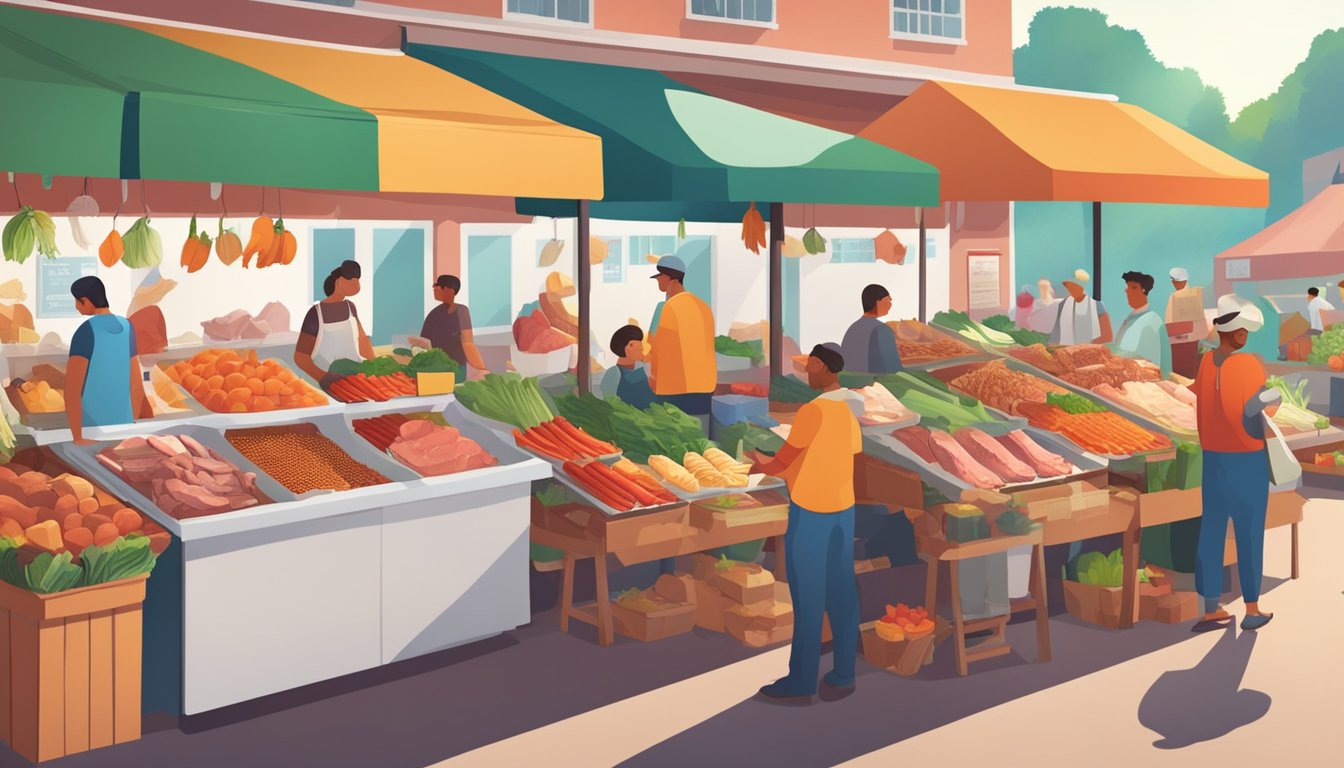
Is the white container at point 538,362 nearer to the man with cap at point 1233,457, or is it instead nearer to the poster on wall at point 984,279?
the poster on wall at point 984,279

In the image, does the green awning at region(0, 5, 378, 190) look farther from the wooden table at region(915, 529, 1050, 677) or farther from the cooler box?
the wooden table at region(915, 529, 1050, 677)

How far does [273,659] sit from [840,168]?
5015mm

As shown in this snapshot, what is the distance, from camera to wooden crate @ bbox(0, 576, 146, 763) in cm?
597

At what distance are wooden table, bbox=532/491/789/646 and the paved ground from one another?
0.19 m

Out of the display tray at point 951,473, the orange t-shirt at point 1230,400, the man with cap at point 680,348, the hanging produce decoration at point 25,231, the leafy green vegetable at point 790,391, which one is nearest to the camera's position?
the hanging produce decoration at point 25,231

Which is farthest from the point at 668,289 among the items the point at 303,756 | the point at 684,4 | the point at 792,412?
the point at 684,4

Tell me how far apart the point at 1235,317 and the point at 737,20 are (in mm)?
9034

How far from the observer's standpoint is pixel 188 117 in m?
6.78

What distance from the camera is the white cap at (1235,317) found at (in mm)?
7992

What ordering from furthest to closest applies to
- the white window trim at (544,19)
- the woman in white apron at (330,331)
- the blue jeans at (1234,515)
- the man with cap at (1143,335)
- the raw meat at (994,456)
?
the white window trim at (544,19) → the man with cap at (1143,335) → the woman in white apron at (330,331) → the raw meat at (994,456) → the blue jeans at (1234,515)

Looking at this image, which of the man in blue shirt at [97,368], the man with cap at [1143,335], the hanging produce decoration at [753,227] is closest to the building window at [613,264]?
the hanging produce decoration at [753,227]

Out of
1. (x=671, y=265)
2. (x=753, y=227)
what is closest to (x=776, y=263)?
(x=753, y=227)

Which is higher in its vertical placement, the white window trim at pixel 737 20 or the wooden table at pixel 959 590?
the white window trim at pixel 737 20

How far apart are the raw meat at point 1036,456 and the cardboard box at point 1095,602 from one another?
2.30 ft
